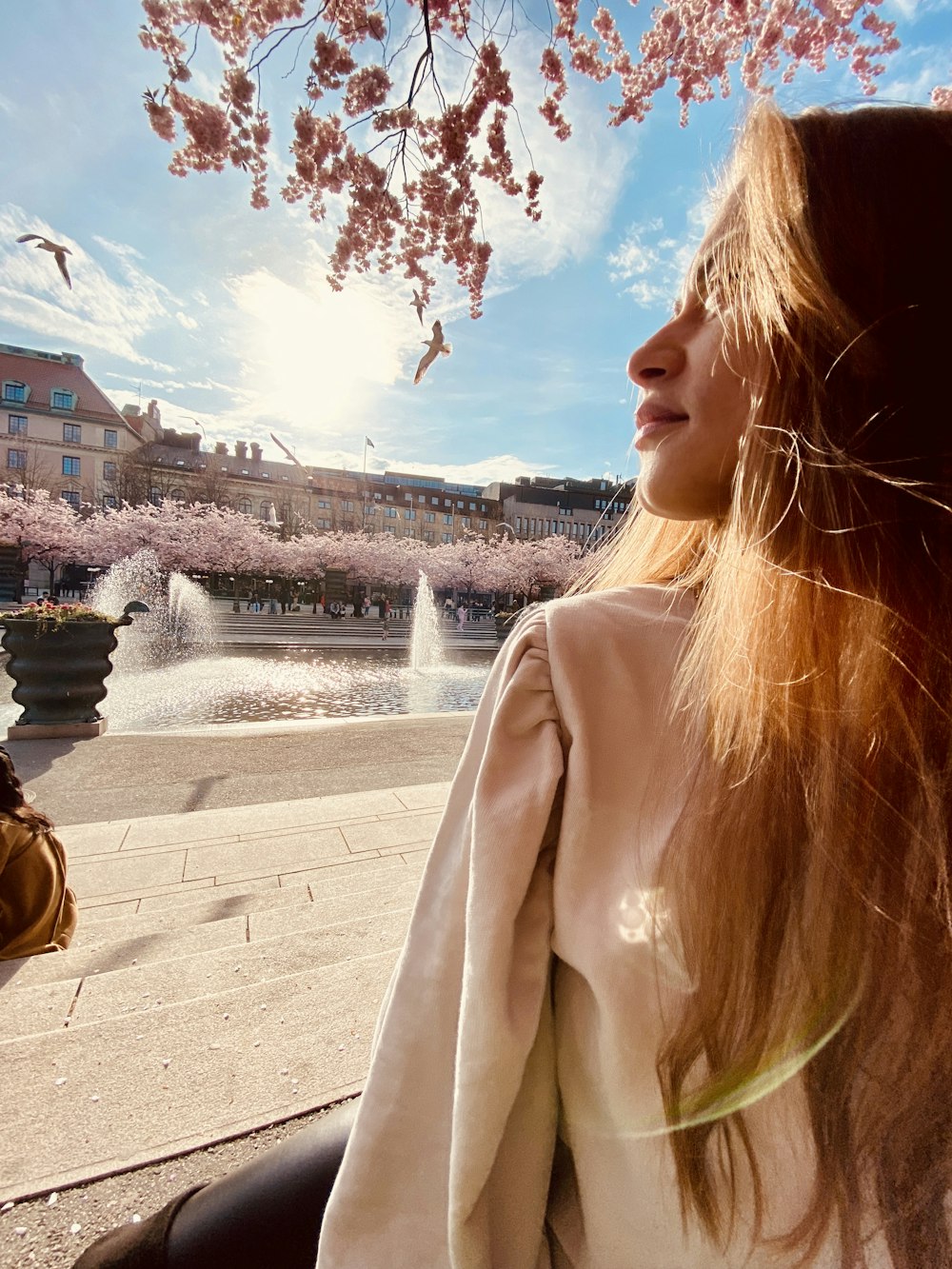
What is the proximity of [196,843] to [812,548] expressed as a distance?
4.26m

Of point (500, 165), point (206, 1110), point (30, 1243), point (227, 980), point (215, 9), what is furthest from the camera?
point (500, 165)

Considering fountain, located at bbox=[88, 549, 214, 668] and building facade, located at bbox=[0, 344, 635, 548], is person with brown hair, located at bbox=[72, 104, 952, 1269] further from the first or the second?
building facade, located at bbox=[0, 344, 635, 548]

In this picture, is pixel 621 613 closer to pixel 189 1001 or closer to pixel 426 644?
pixel 189 1001

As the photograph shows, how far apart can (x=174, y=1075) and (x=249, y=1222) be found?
0.93m

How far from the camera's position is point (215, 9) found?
12.5 feet

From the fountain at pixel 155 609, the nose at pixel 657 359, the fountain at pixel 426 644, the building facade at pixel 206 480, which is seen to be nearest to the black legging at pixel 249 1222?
the nose at pixel 657 359

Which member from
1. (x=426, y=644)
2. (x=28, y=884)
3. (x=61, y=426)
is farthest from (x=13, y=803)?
(x=61, y=426)

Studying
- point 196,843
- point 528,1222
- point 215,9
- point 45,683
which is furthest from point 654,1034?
point 45,683

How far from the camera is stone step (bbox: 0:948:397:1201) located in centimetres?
142

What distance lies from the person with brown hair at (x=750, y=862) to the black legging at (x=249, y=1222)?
0.33 m

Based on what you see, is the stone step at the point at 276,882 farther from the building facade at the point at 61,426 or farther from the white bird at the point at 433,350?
the building facade at the point at 61,426

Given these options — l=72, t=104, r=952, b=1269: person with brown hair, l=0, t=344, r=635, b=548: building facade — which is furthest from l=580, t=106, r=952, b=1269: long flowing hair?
l=0, t=344, r=635, b=548: building facade

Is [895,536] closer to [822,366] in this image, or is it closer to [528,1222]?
[822,366]

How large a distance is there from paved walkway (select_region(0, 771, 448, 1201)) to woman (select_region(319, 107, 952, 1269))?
1.19 m
